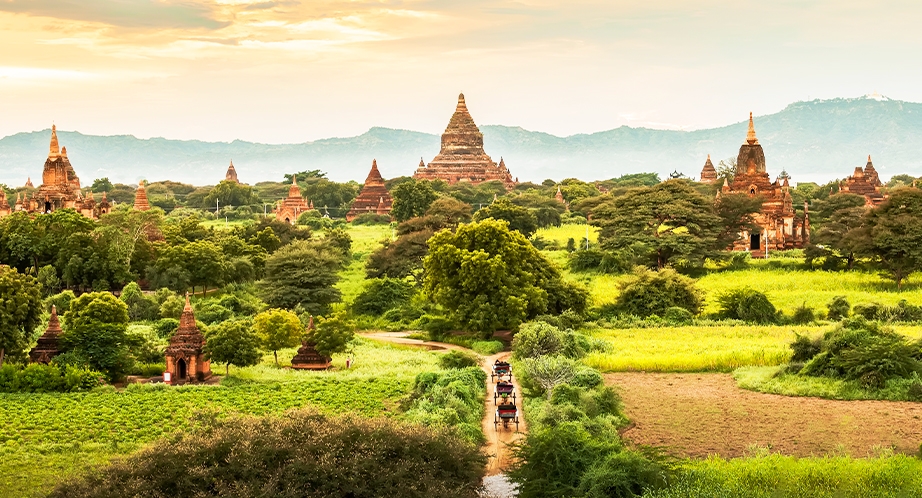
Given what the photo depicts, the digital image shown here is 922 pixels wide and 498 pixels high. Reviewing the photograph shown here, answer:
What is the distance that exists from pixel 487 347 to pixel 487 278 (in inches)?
133

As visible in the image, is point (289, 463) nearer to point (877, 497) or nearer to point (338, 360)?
point (877, 497)

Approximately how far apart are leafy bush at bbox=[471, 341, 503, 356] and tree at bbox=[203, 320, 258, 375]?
8.30 metres

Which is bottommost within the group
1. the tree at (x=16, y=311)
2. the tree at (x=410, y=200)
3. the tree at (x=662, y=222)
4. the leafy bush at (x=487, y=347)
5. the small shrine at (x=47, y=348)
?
the leafy bush at (x=487, y=347)

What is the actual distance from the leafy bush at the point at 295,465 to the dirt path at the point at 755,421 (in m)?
7.87

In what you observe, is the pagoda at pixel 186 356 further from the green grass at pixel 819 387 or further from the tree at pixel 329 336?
the green grass at pixel 819 387

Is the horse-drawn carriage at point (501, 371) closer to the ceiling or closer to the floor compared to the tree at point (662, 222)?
closer to the floor

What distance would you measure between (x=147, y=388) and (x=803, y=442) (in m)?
18.5

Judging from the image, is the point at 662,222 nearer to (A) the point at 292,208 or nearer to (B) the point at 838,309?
(B) the point at 838,309

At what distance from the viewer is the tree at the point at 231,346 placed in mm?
39469

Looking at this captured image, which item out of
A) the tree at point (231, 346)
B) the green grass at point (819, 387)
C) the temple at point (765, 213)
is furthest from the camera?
the temple at point (765, 213)

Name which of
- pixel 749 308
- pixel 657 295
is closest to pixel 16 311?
pixel 657 295

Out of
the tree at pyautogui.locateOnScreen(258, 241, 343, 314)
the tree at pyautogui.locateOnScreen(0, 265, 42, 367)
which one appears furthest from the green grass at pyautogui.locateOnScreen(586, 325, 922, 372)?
the tree at pyautogui.locateOnScreen(0, 265, 42, 367)

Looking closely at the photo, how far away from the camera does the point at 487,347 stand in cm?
4475

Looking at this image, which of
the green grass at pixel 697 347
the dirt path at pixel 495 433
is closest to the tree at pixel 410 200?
the green grass at pixel 697 347
